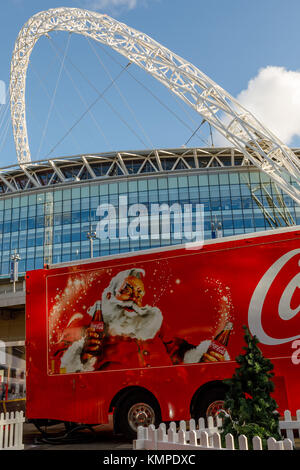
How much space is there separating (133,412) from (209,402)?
83.4 inches

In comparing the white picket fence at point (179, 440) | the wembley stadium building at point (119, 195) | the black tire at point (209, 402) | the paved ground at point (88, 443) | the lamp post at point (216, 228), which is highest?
the wembley stadium building at point (119, 195)

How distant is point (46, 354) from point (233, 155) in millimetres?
54394

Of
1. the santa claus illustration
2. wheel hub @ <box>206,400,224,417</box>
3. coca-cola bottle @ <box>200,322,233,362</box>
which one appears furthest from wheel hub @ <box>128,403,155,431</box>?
coca-cola bottle @ <box>200,322,233,362</box>

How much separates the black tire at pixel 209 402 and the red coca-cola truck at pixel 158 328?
24 mm

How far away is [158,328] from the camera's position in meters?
11.7

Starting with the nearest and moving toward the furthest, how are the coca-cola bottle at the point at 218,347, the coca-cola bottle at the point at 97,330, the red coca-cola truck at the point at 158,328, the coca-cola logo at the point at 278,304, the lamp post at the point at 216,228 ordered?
the coca-cola logo at the point at 278,304, the red coca-cola truck at the point at 158,328, the coca-cola bottle at the point at 218,347, the coca-cola bottle at the point at 97,330, the lamp post at the point at 216,228

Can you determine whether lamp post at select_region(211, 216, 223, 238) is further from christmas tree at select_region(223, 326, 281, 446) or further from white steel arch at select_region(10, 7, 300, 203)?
christmas tree at select_region(223, 326, 281, 446)

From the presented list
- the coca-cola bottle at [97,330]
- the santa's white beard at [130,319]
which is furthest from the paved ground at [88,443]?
the santa's white beard at [130,319]

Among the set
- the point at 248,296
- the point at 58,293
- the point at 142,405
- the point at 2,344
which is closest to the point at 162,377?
the point at 142,405

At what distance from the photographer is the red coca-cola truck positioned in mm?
10688

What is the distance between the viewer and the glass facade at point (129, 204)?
195 feet

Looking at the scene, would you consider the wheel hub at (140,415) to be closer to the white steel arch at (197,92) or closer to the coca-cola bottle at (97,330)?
the coca-cola bottle at (97,330)

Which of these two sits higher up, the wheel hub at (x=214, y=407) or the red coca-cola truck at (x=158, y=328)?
the red coca-cola truck at (x=158, y=328)

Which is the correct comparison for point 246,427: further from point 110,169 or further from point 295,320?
point 110,169
